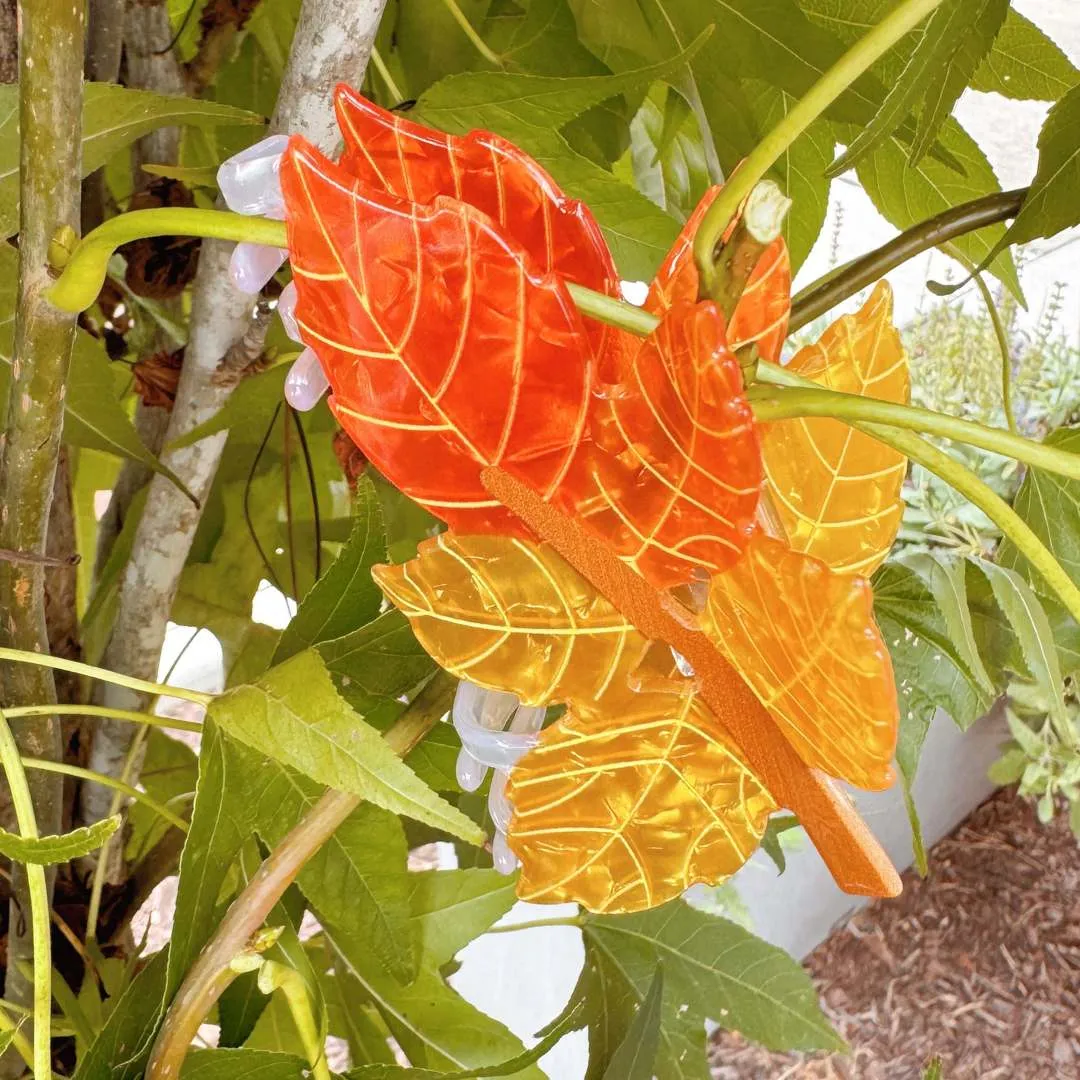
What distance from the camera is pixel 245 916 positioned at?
0.15m

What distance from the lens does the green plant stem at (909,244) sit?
0.16 m

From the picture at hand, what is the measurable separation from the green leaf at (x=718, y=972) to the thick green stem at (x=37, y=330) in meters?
0.17

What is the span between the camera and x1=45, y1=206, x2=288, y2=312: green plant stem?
10cm

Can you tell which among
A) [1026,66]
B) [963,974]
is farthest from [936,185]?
[963,974]

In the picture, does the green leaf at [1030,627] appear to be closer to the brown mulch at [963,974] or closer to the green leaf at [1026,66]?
the green leaf at [1026,66]

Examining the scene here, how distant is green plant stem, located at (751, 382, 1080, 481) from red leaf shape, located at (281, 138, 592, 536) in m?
0.02

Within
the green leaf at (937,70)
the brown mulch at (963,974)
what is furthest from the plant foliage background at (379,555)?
the brown mulch at (963,974)

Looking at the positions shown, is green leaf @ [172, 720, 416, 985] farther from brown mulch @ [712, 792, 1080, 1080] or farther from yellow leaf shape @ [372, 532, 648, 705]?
brown mulch @ [712, 792, 1080, 1080]

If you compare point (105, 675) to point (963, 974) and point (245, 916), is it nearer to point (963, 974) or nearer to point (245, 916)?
point (245, 916)

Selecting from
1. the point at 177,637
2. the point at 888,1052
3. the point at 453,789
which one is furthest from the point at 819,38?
the point at 888,1052

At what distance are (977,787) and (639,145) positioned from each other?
3.10 feet

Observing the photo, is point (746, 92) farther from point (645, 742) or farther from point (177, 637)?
point (177, 637)

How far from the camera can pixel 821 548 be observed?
0.13 m

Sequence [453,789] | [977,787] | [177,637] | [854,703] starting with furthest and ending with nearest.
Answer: [977,787] → [177,637] → [453,789] → [854,703]
